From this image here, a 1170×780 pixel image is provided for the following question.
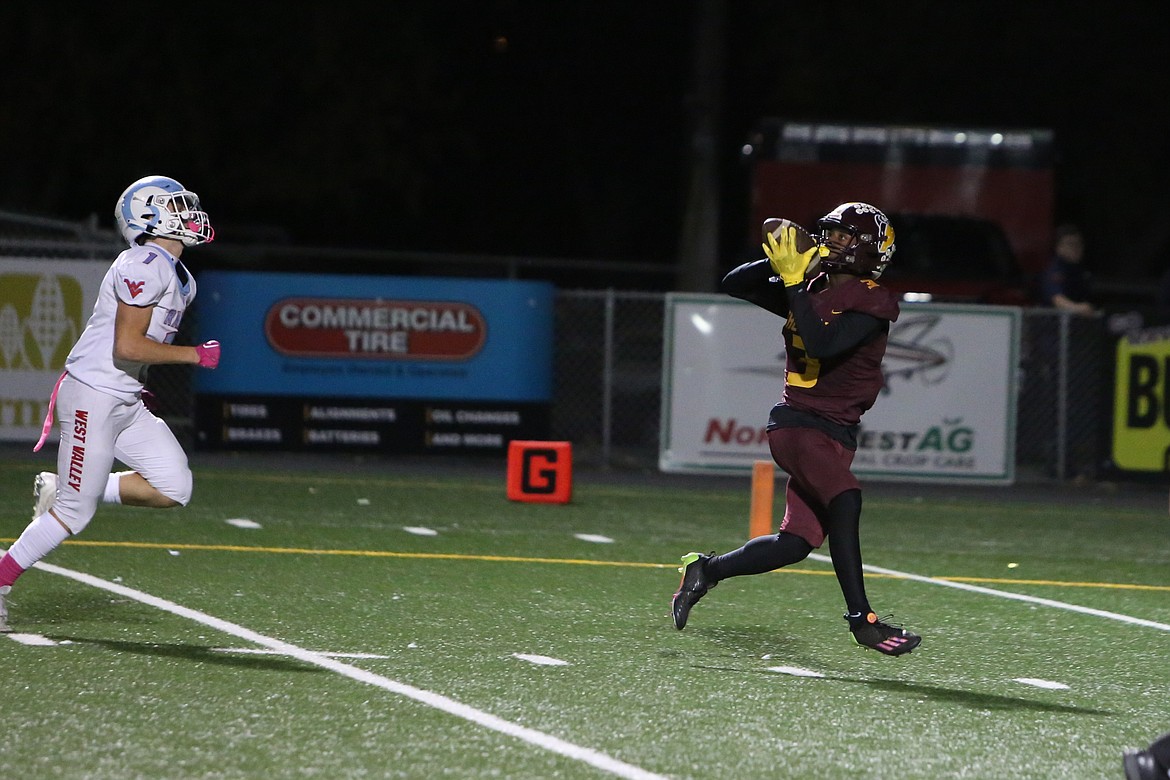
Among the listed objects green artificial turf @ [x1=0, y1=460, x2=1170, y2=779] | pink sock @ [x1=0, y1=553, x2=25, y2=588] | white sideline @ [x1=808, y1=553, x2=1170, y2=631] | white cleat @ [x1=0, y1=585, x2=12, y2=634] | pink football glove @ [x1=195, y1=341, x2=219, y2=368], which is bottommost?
white sideline @ [x1=808, y1=553, x2=1170, y2=631]

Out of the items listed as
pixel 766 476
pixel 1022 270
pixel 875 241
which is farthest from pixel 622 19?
pixel 875 241

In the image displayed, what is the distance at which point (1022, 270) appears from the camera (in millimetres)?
19438

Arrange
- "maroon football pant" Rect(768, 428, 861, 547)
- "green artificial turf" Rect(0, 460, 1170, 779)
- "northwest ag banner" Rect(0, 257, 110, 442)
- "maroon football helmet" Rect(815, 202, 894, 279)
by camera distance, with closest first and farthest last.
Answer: "green artificial turf" Rect(0, 460, 1170, 779), "maroon football helmet" Rect(815, 202, 894, 279), "maroon football pant" Rect(768, 428, 861, 547), "northwest ag banner" Rect(0, 257, 110, 442)

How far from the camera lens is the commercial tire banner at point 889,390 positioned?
15.0 metres

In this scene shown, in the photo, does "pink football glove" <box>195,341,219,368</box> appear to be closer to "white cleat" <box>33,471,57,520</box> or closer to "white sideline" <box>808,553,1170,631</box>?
"white cleat" <box>33,471,57,520</box>

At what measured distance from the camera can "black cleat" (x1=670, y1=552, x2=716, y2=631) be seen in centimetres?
757

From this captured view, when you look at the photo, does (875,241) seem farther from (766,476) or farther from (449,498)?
(449,498)

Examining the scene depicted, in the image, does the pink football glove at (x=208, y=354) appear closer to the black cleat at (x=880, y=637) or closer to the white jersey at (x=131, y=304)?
the white jersey at (x=131, y=304)

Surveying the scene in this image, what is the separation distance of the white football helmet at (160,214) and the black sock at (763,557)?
2503 millimetres

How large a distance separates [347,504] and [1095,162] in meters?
26.2

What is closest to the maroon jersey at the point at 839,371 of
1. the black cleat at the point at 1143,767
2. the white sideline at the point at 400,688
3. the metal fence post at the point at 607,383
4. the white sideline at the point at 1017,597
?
the white sideline at the point at 1017,597

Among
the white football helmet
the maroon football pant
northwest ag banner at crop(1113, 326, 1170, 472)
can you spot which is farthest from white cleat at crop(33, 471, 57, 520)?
northwest ag banner at crop(1113, 326, 1170, 472)

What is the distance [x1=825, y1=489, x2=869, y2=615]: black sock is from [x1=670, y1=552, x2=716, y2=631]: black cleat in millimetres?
675

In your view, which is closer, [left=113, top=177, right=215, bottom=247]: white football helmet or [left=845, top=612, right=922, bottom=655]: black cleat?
[left=845, top=612, right=922, bottom=655]: black cleat
